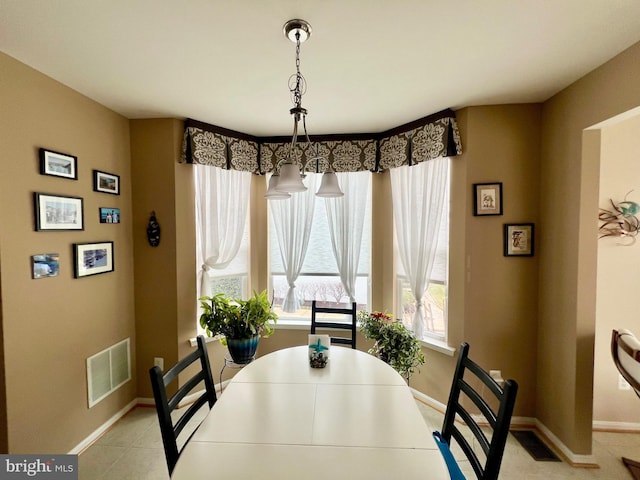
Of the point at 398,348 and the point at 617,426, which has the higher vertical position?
the point at 398,348

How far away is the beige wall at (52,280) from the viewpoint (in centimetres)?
170

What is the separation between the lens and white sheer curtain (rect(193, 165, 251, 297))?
9.30 ft

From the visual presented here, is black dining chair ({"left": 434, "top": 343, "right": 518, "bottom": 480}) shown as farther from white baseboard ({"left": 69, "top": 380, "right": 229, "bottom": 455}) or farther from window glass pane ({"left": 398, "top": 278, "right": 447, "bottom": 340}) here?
white baseboard ({"left": 69, "top": 380, "right": 229, "bottom": 455})

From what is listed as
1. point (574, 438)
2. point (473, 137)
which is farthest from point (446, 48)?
point (574, 438)

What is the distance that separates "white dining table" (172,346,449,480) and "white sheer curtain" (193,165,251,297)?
1.53 meters

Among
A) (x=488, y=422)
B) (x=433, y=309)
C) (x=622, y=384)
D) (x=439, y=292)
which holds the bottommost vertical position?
(x=622, y=384)

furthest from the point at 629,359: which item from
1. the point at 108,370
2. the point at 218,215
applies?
the point at 108,370

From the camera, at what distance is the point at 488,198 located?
Answer: 236 cm

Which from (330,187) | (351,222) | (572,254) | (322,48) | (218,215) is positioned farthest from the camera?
(351,222)

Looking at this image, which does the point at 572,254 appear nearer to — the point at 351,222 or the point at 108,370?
the point at 351,222

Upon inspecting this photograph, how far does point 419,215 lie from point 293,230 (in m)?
1.31

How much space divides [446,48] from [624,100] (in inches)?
42.5

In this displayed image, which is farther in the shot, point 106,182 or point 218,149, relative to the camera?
point 218,149

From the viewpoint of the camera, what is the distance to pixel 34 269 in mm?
1823
